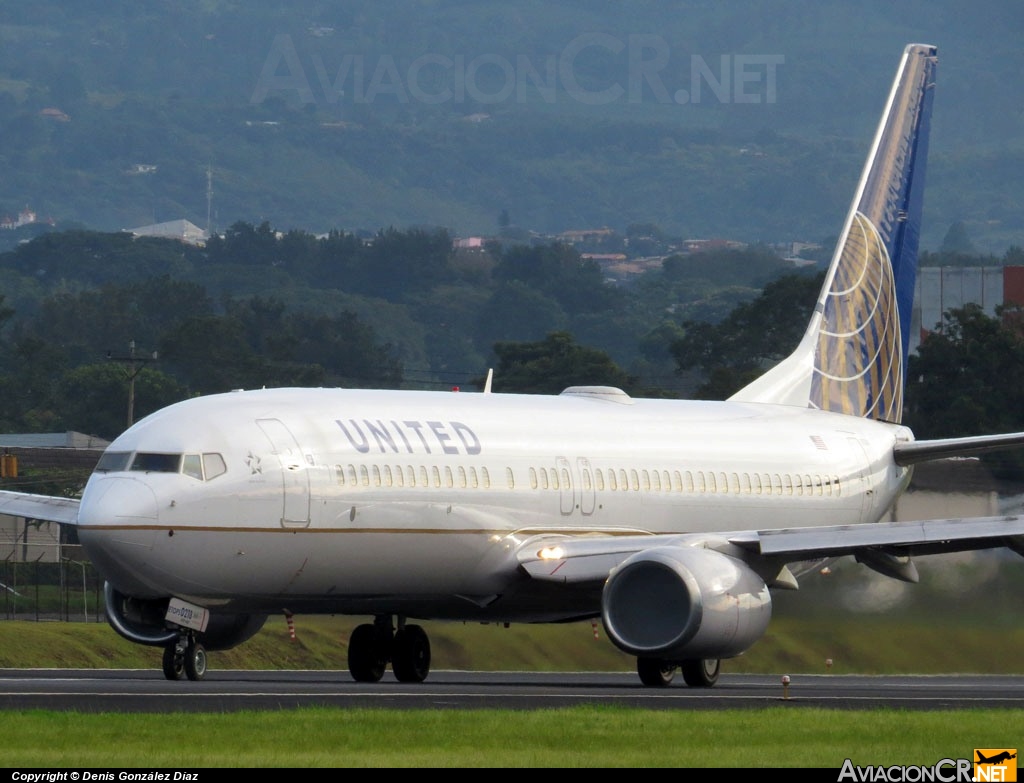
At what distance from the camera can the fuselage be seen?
87.0 ft

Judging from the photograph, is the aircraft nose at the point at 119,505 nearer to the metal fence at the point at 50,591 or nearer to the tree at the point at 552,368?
the metal fence at the point at 50,591

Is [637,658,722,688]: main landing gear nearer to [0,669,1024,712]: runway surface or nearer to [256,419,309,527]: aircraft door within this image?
[0,669,1024,712]: runway surface

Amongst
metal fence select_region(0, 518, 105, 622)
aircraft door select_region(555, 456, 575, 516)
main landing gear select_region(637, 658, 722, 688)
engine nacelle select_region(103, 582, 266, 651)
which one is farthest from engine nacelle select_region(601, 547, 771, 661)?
metal fence select_region(0, 518, 105, 622)

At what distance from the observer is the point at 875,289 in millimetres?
41812

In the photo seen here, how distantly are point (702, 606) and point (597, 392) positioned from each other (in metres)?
8.24

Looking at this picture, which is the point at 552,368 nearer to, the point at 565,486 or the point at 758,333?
the point at 758,333

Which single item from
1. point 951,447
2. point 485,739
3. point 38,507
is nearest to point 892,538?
point 951,447

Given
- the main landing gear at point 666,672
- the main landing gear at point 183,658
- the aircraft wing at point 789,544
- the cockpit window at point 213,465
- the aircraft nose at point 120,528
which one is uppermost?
the cockpit window at point 213,465

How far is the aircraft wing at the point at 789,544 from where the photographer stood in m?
29.3

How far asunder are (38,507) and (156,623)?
4234 millimetres

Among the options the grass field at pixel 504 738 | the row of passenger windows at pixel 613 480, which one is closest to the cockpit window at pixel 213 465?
the row of passenger windows at pixel 613 480

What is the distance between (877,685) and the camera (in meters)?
34.9

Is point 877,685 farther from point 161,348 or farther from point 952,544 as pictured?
point 161,348

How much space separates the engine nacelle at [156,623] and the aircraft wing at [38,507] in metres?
1.88
